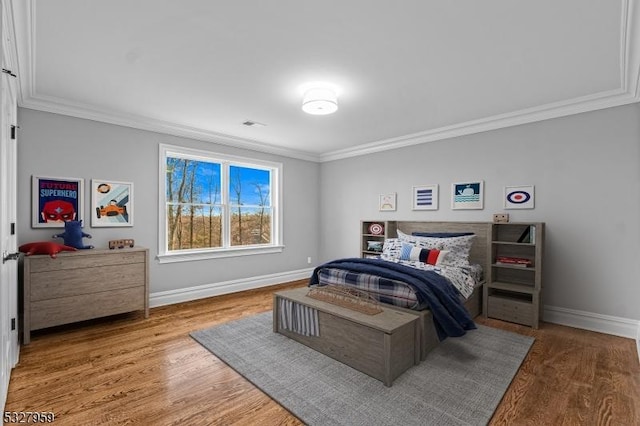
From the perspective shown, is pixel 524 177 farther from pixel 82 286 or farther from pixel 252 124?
pixel 82 286

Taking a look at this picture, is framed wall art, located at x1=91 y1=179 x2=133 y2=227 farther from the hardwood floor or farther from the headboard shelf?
the headboard shelf

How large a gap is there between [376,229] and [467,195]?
1.42 meters

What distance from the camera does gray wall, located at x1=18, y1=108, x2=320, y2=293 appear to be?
3.33m

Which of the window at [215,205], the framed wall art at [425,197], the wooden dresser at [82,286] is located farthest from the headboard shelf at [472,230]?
the wooden dresser at [82,286]

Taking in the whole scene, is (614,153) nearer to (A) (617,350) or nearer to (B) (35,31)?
(A) (617,350)

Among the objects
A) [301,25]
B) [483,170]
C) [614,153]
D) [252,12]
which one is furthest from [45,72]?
[614,153]

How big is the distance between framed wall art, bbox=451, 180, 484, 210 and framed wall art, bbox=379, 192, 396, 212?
3.10 ft

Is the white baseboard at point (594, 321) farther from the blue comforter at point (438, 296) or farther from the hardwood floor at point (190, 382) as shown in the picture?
the blue comforter at point (438, 296)

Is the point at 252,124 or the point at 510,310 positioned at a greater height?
the point at 252,124

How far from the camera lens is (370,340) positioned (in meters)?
2.40

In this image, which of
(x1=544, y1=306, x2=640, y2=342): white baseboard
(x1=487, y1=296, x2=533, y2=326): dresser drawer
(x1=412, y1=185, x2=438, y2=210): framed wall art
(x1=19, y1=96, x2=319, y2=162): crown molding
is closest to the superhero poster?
(x1=19, y1=96, x2=319, y2=162): crown molding

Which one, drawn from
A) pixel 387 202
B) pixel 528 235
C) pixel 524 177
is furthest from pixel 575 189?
pixel 387 202

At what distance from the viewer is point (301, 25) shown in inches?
82.2

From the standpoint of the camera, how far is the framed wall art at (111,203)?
146 inches
